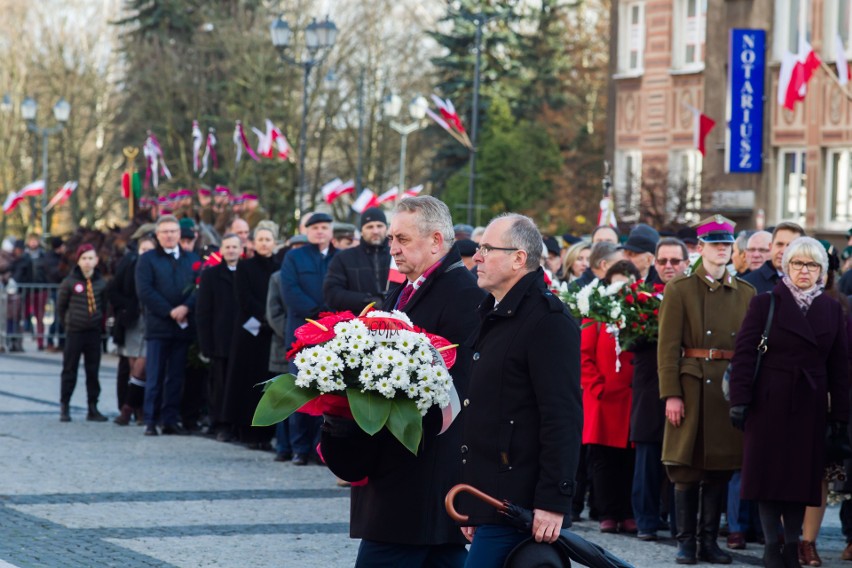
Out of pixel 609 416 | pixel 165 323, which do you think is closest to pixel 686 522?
pixel 609 416

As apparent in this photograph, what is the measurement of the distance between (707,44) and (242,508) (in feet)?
88.1

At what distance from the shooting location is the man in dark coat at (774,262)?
1117 centimetres

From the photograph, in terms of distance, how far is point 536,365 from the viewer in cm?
620

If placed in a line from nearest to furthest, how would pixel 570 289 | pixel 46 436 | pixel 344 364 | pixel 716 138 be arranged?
pixel 344 364 < pixel 570 289 < pixel 46 436 < pixel 716 138

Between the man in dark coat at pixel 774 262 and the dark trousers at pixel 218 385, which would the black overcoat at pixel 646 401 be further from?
the dark trousers at pixel 218 385

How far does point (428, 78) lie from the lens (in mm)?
56000

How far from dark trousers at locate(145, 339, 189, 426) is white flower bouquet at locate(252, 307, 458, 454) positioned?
10.7m

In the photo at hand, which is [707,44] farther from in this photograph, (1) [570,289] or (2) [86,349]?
(1) [570,289]

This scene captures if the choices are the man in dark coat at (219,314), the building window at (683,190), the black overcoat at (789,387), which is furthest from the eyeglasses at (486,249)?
the building window at (683,190)

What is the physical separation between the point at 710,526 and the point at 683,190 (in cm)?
1787

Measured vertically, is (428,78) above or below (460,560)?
above

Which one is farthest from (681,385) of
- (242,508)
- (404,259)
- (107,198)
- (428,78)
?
(107,198)

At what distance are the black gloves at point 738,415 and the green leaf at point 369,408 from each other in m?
4.08

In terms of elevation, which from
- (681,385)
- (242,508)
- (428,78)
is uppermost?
(428,78)
